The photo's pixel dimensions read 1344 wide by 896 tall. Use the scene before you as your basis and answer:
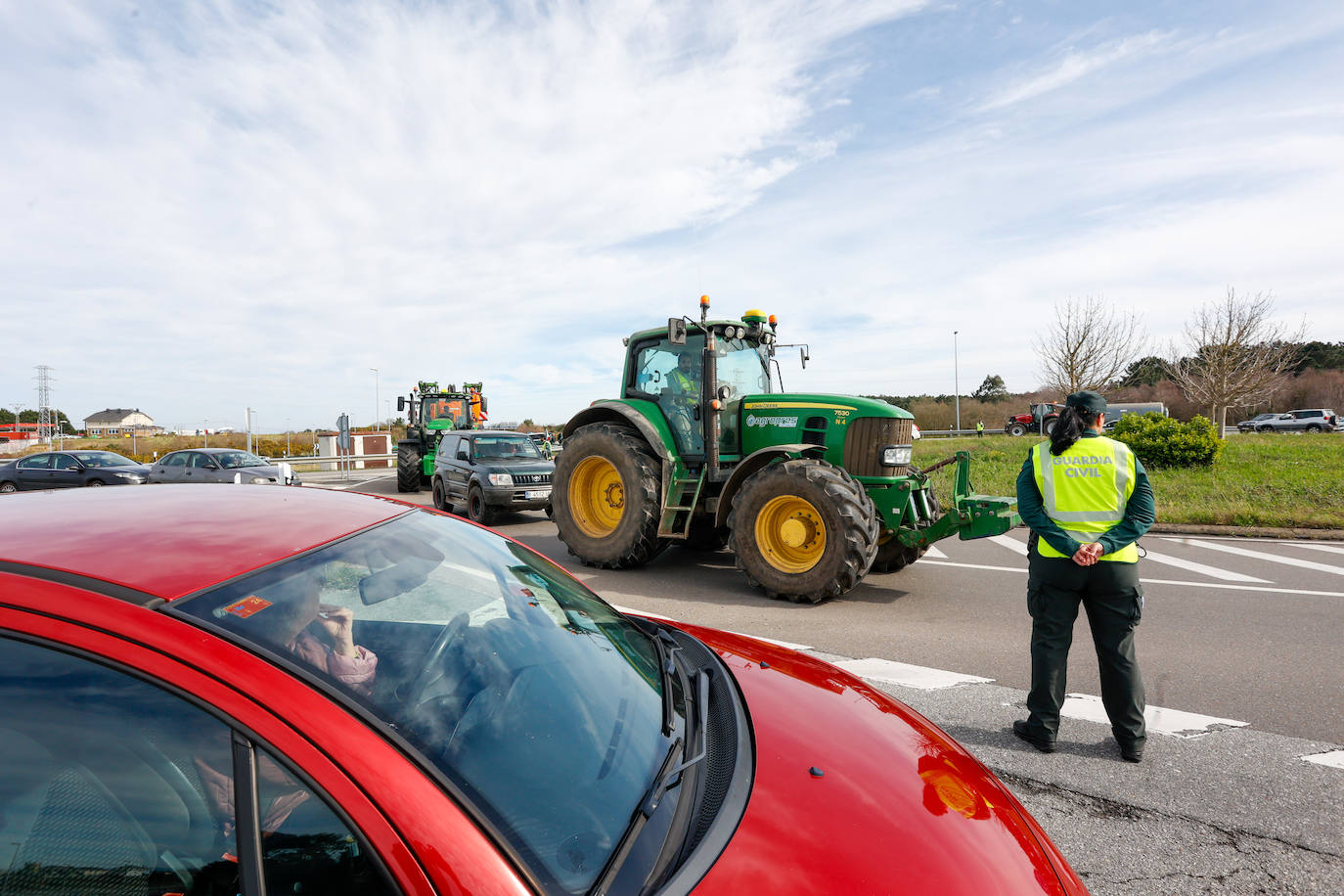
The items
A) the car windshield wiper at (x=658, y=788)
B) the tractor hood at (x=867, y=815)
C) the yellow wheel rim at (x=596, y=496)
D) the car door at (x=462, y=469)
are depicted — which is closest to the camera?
the car windshield wiper at (x=658, y=788)

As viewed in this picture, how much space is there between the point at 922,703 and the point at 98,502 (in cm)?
383

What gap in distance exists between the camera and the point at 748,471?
711cm

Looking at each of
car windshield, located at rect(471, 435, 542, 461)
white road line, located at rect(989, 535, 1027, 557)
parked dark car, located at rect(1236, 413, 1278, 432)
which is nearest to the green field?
white road line, located at rect(989, 535, 1027, 557)

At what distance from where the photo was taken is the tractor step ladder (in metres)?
7.61

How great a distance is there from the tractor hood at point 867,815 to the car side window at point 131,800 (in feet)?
2.15

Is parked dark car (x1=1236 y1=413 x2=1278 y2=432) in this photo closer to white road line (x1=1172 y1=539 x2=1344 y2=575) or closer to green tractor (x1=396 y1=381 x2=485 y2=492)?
white road line (x1=1172 y1=539 x2=1344 y2=575)

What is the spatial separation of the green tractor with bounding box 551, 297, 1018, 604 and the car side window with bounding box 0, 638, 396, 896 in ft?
17.8

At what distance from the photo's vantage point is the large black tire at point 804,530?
6172 millimetres

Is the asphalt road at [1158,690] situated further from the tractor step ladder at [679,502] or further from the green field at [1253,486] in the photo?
the green field at [1253,486]

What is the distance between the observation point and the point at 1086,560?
3.41 metres

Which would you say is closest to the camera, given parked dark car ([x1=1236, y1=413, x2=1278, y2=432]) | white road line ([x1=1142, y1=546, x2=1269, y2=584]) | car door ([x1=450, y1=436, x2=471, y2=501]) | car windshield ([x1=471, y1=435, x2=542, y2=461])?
white road line ([x1=1142, y1=546, x2=1269, y2=584])

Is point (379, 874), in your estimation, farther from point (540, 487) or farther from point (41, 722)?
point (540, 487)

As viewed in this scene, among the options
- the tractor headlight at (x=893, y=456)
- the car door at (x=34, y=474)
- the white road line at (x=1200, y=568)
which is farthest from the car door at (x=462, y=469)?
the car door at (x=34, y=474)

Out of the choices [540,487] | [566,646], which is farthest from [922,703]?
[540,487]
